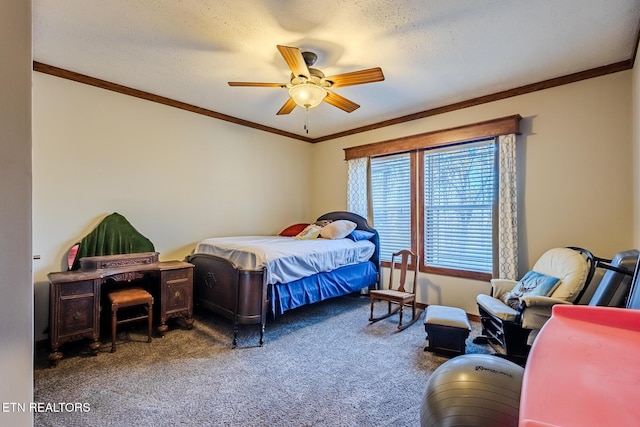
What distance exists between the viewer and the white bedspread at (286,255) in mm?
3012

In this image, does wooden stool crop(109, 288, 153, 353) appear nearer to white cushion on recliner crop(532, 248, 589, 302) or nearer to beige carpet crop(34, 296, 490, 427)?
beige carpet crop(34, 296, 490, 427)

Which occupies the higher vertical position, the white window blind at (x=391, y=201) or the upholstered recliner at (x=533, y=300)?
the white window blind at (x=391, y=201)

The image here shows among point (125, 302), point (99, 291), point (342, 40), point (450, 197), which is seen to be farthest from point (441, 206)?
point (99, 291)

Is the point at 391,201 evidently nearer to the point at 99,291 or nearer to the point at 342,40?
the point at 342,40

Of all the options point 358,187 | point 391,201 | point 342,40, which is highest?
point 342,40

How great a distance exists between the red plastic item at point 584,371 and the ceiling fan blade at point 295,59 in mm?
2166

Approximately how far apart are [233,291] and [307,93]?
6.64 ft

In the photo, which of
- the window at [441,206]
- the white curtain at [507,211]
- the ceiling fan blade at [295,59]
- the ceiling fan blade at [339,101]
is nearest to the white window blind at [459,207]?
the window at [441,206]

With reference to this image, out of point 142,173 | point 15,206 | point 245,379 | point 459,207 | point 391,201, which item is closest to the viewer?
point 15,206

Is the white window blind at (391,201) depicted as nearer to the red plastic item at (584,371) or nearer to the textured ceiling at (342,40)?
the textured ceiling at (342,40)

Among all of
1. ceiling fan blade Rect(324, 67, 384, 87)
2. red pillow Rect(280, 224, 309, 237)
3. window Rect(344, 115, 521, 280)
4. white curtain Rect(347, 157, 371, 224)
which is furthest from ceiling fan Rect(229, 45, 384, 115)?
red pillow Rect(280, 224, 309, 237)

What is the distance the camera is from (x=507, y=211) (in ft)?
11.1

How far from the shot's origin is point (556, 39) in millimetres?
2457

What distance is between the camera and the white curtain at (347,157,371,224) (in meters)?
4.82
